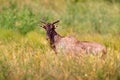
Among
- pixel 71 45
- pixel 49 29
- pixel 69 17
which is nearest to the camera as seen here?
pixel 71 45

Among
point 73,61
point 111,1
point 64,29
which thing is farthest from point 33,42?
point 111,1

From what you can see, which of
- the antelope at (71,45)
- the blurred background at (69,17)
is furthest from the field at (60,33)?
the antelope at (71,45)

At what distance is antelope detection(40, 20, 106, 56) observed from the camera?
1319 cm

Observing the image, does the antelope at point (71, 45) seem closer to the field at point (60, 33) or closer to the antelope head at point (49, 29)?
the antelope head at point (49, 29)

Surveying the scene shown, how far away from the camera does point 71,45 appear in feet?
44.8

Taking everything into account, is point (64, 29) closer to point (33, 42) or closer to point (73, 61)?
point (33, 42)

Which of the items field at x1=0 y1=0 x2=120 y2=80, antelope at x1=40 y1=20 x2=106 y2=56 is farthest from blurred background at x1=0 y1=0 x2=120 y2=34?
antelope at x1=40 y1=20 x2=106 y2=56

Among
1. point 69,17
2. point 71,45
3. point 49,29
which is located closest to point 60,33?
point 69,17

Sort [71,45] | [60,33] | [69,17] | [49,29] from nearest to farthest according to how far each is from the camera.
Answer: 1. [71,45]
2. [49,29]
3. [60,33]
4. [69,17]

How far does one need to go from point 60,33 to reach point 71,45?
14.0 feet

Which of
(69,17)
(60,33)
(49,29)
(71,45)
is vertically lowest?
(69,17)

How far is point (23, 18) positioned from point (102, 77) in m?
8.91

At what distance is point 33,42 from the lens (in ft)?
51.1

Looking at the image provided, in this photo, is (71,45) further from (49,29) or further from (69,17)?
(69,17)
